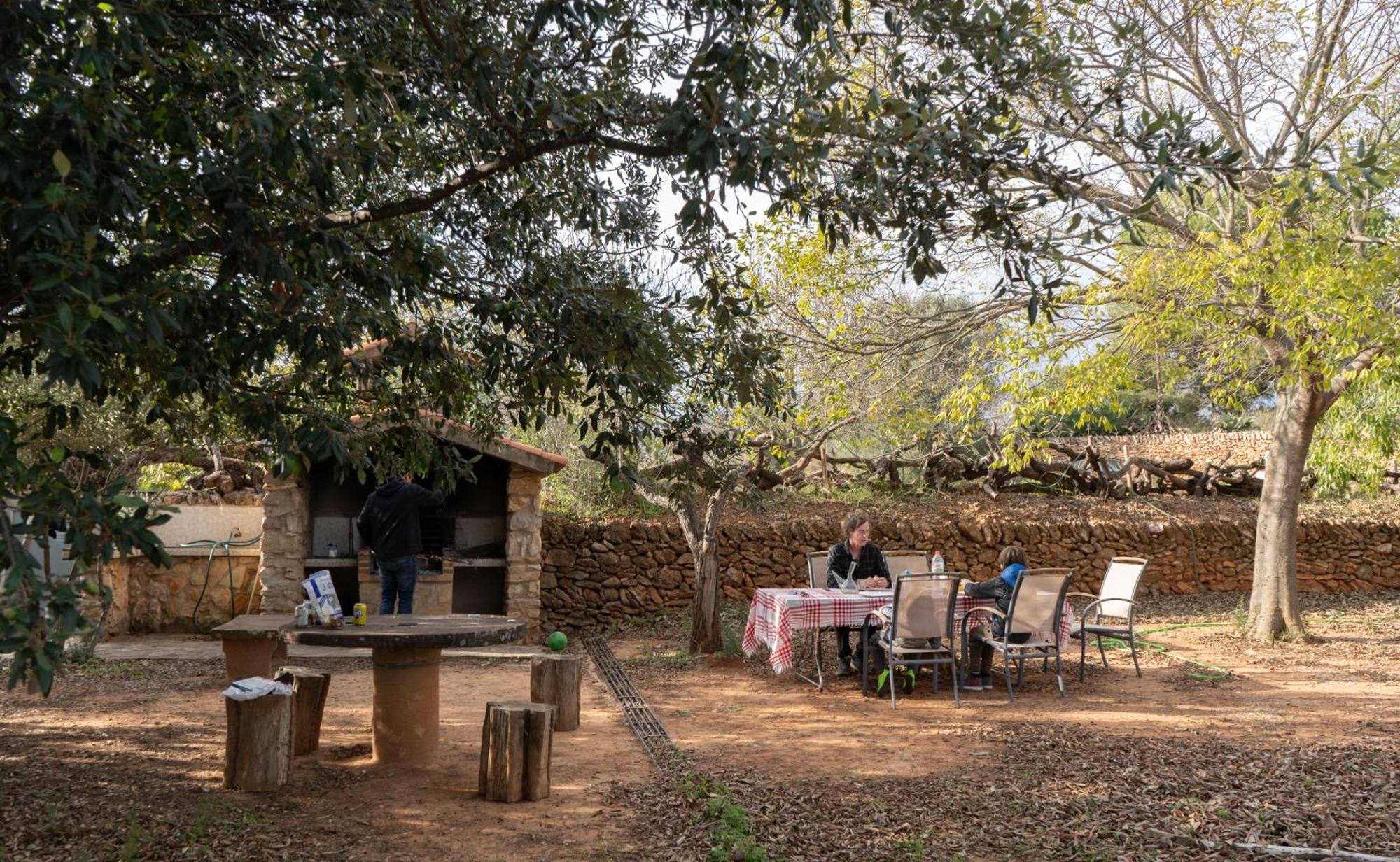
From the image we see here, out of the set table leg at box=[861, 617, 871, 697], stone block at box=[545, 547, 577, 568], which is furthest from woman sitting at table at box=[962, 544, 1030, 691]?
stone block at box=[545, 547, 577, 568]

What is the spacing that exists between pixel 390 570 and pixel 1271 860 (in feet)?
23.6

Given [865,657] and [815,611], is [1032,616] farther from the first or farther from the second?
[815,611]

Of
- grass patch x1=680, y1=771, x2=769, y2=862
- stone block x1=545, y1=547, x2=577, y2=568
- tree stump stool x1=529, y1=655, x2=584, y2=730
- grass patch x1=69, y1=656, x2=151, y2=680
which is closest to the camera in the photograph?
grass patch x1=680, y1=771, x2=769, y2=862

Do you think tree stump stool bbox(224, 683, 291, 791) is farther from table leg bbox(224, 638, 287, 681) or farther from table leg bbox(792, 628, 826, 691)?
table leg bbox(792, 628, 826, 691)

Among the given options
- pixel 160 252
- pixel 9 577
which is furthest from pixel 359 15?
pixel 9 577

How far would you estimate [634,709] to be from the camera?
761 cm

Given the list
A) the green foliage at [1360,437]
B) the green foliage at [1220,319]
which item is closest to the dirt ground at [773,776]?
the green foliage at [1220,319]

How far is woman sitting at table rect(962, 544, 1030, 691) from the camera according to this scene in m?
8.06

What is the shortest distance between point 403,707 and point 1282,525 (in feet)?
28.8

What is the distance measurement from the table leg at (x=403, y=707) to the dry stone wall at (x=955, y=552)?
5883mm

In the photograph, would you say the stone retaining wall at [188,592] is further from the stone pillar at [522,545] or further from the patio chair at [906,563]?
the patio chair at [906,563]

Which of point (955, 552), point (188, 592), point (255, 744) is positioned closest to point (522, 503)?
point (188, 592)

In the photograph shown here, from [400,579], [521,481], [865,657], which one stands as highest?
[521,481]

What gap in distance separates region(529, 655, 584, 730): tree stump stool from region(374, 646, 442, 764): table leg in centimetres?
108
